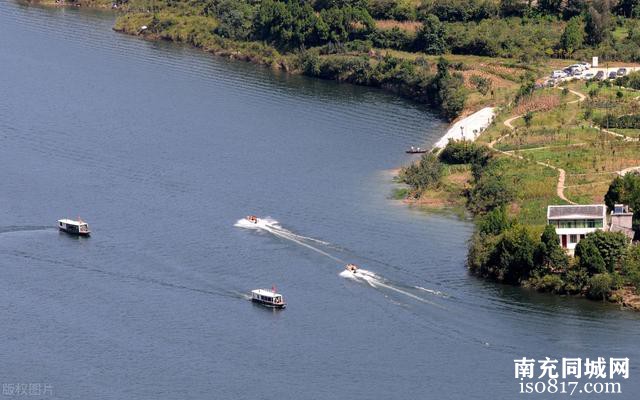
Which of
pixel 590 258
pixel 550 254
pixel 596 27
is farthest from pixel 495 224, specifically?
pixel 596 27

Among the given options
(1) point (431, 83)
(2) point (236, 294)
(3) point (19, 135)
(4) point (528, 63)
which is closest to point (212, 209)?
(2) point (236, 294)

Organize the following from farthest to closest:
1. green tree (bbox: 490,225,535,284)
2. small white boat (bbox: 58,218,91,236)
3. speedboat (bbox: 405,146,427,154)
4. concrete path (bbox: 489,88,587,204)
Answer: speedboat (bbox: 405,146,427,154) < concrete path (bbox: 489,88,587,204) < small white boat (bbox: 58,218,91,236) < green tree (bbox: 490,225,535,284)

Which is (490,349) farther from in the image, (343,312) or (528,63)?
(528,63)

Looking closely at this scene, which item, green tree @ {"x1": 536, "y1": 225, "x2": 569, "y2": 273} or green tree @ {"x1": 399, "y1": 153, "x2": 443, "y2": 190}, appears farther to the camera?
green tree @ {"x1": 399, "y1": 153, "x2": 443, "y2": 190}

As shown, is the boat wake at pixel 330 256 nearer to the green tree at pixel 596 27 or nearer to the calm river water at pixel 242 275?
the calm river water at pixel 242 275

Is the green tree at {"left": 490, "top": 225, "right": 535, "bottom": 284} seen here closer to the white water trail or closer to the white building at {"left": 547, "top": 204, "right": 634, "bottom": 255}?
the white building at {"left": 547, "top": 204, "right": 634, "bottom": 255}

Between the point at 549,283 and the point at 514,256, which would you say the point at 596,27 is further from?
the point at 549,283

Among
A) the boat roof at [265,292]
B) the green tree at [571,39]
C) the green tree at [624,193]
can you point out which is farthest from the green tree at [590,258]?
the green tree at [571,39]

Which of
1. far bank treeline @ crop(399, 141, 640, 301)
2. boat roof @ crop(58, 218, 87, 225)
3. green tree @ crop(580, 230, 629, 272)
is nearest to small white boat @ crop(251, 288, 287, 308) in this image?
far bank treeline @ crop(399, 141, 640, 301)
